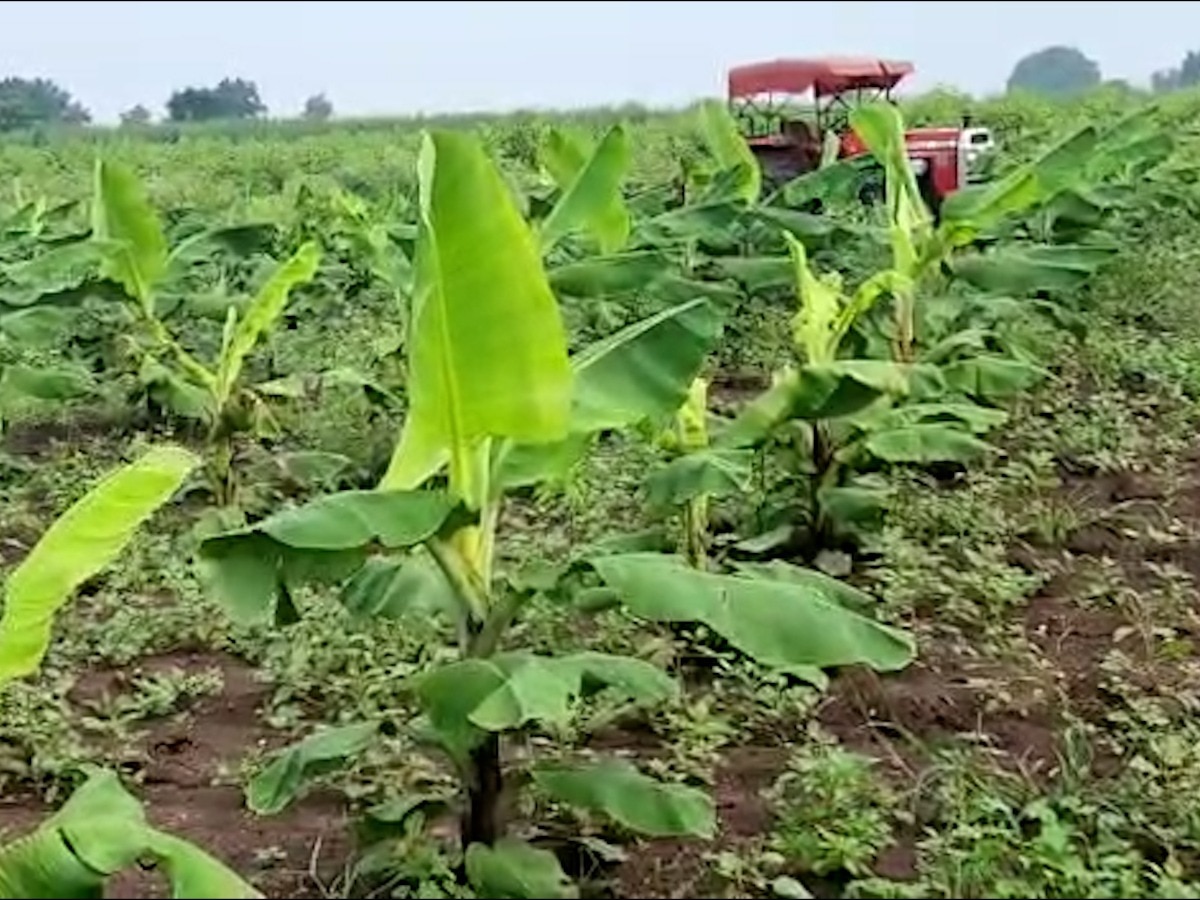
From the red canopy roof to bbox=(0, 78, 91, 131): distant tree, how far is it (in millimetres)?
4412

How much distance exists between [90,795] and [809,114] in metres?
9.98

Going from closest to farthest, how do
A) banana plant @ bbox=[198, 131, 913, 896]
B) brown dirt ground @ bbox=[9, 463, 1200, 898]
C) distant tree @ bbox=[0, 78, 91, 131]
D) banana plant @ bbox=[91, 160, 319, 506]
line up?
banana plant @ bbox=[198, 131, 913, 896] < brown dirt ground @ bbox=[9, 463, 1200, 898] < banana plant @ bbox=[91, 160, 319, 506] < distant tree @ bbox=[0, 78, 91, 131]

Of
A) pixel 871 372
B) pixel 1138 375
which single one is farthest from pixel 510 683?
pixel 1138 375

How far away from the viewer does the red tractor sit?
11211 mm

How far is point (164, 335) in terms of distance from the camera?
16.6 feet

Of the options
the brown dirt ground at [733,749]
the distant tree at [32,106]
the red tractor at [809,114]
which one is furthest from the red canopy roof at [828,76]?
the brown dirt ground at [733,749]

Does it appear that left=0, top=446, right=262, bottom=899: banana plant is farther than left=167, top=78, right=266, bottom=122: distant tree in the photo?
No

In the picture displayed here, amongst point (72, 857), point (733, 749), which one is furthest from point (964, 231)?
point (72, 857)

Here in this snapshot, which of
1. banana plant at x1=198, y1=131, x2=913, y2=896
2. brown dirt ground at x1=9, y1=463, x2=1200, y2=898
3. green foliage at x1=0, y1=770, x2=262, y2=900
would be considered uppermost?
banana plant at x1=198, y1=131, x2=913, y2=896

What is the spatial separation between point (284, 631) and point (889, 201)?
2.23 meters

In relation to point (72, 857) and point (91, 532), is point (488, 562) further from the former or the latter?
point (72, 857)

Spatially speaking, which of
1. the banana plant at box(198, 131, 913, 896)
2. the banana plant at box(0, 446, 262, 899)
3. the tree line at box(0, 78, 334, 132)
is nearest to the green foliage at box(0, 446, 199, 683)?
the banana plant at box(0, 446, 262, 899)

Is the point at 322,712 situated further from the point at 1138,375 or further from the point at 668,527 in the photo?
the point at 1138,375

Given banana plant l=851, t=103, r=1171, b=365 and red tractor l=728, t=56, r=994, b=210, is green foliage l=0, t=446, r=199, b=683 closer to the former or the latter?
banana plant l=851, t=103, r=1171, b=365
